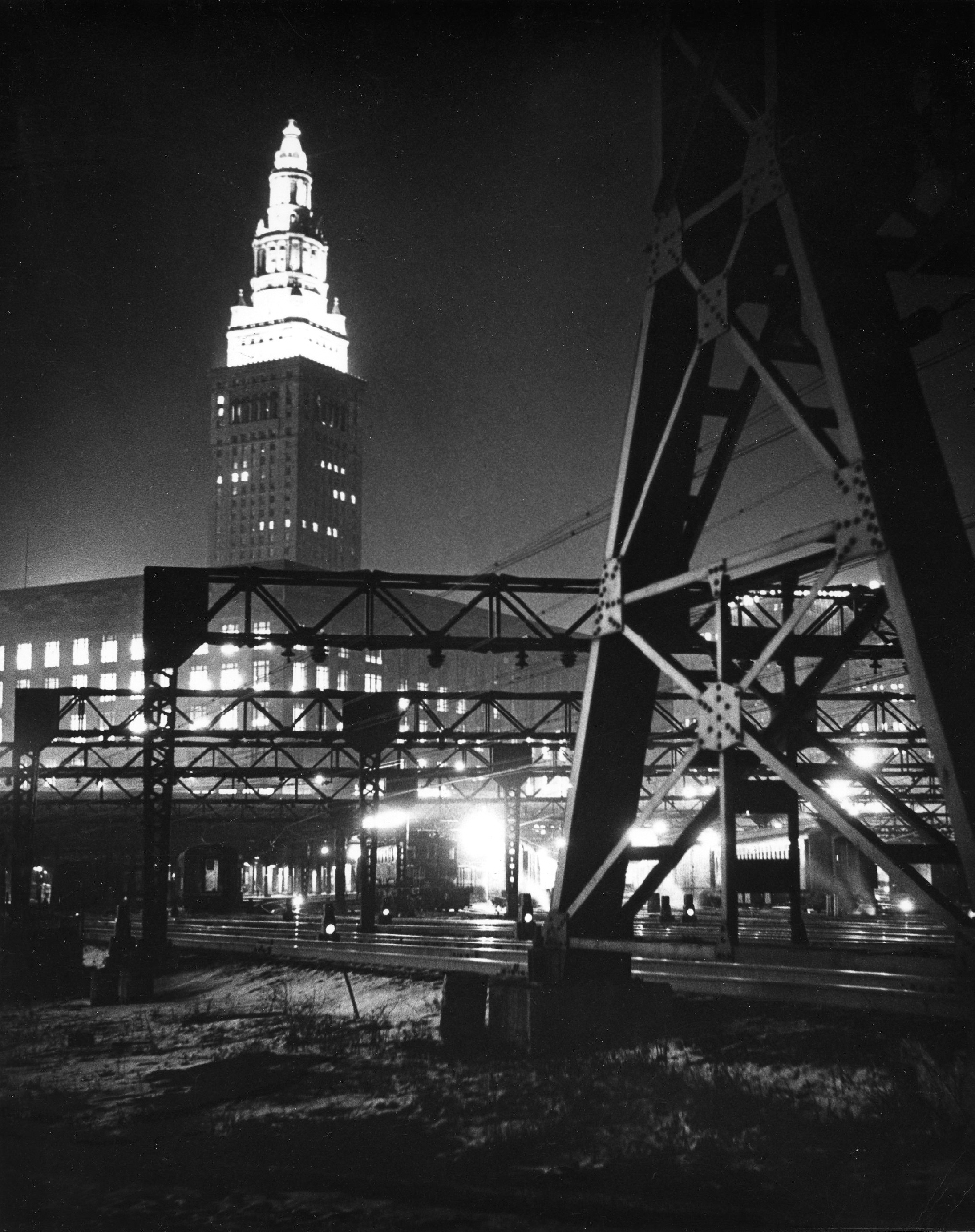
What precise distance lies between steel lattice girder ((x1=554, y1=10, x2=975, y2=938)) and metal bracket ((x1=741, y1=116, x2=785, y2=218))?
0.01 meters

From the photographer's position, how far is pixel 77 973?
30984 millimetres

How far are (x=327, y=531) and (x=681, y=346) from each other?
150289mm

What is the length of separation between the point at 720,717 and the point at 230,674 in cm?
11027

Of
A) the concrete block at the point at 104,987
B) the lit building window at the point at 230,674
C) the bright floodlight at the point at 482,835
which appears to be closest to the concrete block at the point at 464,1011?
the concrete block at the point at 104,987

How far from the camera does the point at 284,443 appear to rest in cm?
15875

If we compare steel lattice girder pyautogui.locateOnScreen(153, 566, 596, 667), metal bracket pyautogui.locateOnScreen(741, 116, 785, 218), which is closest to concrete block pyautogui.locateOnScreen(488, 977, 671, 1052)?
metal bracket pyautogui.locateOnScreen(741, 116, 785, 218)

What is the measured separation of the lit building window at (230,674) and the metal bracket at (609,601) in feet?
352

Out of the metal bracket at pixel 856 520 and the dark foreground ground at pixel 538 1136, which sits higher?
the metal bracket at pixel 856 520

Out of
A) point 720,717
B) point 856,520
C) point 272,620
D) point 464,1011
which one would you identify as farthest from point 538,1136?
point 272,620

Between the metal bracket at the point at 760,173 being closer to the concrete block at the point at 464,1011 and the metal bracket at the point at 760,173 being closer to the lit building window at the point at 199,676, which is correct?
the concrete block at the point at 464,1011

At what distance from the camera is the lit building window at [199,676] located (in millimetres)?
116438

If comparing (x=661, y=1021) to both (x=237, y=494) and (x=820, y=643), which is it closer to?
(x=820, y=643)

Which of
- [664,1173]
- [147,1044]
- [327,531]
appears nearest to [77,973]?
[147,1044]

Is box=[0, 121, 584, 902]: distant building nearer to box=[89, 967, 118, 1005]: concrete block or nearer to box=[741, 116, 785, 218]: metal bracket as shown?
box=[89, 967, 118, 1005]: concrete block
